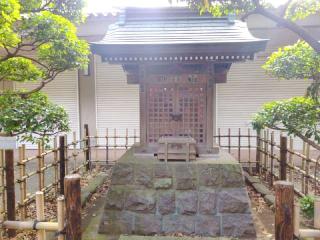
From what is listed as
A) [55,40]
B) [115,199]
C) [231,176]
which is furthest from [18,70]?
[231,176]

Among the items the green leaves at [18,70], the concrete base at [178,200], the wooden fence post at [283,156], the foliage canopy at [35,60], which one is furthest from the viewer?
the wooden fence post at [283,156]

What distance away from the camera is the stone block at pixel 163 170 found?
5.46m

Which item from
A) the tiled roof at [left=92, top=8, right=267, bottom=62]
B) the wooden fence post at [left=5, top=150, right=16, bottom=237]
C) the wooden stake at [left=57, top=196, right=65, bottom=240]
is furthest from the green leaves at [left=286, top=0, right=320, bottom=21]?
the wooden fence post at [left=5, top=150, right=16, bottom=237]

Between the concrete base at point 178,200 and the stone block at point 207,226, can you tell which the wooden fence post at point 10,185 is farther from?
the stone block at point 207,226

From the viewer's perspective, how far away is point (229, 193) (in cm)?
524

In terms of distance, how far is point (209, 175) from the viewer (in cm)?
539

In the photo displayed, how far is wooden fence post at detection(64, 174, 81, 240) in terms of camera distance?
3.24 metres

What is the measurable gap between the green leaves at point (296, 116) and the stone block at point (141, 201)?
252 cm

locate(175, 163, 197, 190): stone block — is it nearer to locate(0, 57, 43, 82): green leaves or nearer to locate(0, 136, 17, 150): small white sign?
locate(0, 136, 17, 150): small white sign

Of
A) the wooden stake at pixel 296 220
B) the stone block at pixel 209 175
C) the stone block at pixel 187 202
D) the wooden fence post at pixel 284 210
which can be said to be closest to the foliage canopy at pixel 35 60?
the stone block at pixel 187 202

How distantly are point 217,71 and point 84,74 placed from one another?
683cm

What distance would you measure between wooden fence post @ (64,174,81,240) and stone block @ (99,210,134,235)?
6.40 ft

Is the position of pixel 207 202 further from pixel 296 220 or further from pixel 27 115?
pixel 27 115

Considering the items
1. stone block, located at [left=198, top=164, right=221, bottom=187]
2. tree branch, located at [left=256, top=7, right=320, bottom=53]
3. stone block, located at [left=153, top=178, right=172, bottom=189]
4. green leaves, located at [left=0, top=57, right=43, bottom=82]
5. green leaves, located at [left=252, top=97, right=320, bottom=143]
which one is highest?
tree branch, located at [left=256, top=7, right=320, bottom=53]
